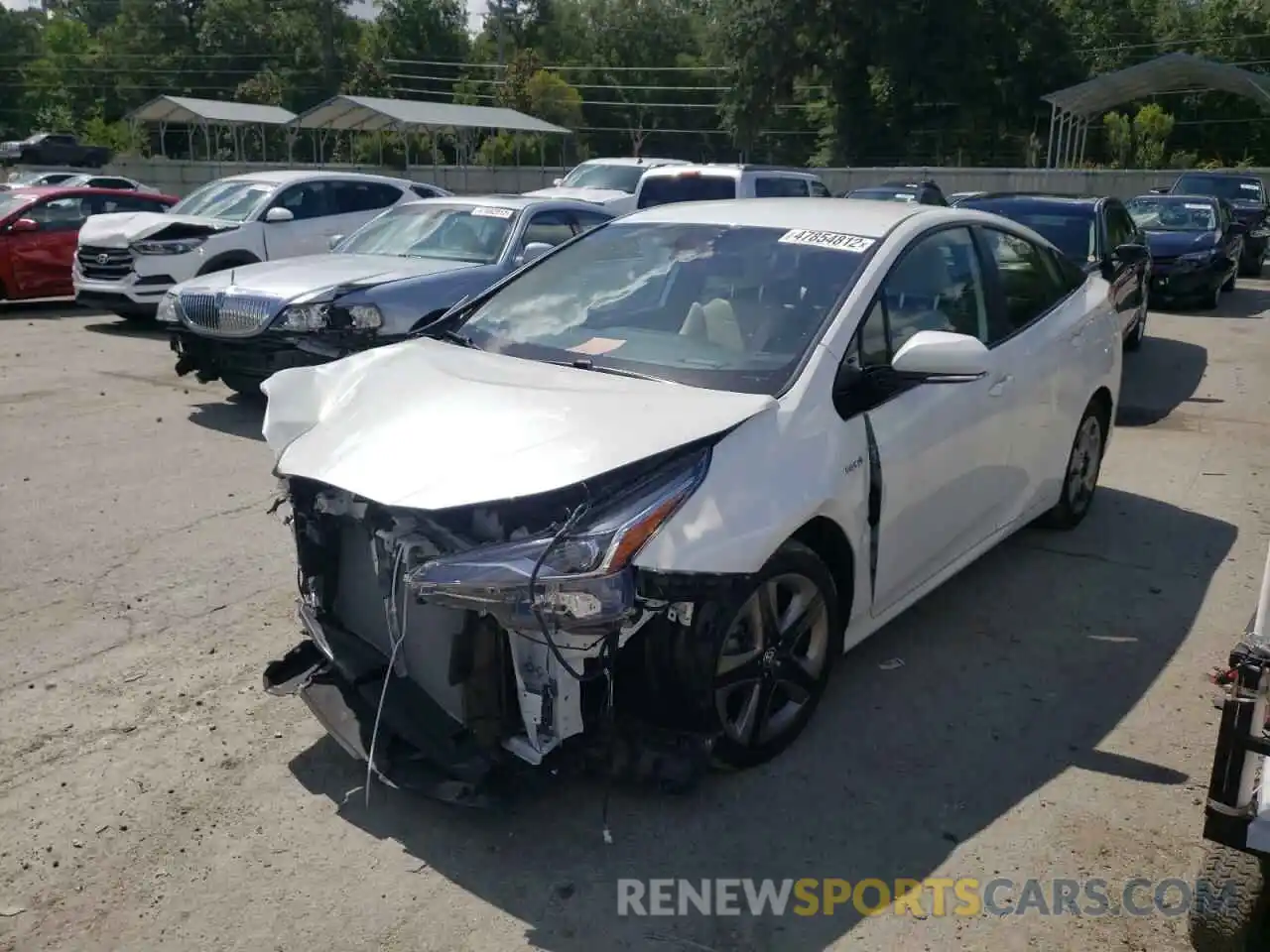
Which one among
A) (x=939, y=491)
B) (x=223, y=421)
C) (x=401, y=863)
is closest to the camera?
(x=401, y=863)

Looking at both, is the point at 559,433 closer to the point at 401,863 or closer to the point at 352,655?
the point at 352,655

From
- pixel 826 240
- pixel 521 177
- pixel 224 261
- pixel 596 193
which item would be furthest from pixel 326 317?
pixel 521 177

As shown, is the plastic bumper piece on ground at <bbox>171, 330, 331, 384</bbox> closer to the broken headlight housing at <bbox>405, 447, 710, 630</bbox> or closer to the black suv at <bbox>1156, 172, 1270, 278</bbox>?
the broken headlight housing at <bbox>405, 447, 710, 630</bbox>

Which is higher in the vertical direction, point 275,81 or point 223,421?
point 275,81

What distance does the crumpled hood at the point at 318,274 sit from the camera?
27.1 feet

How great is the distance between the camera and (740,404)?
3.77 metres

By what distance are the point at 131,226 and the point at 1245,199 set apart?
2133cm

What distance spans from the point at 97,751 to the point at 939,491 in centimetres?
317

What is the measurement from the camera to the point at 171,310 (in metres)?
8.52

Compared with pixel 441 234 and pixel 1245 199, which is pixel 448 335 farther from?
pixel 1245 199

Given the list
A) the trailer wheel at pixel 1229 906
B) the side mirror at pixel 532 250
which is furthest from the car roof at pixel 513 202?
the trailer wheel at pixel 1229 906

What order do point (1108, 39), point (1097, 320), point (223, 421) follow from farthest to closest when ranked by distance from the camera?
point (1108, 39) → point (223, 421) → point (1097, 320)

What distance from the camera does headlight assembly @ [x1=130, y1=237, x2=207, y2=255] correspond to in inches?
507

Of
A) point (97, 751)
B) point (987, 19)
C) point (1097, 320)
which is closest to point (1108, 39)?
point (987, 19)
